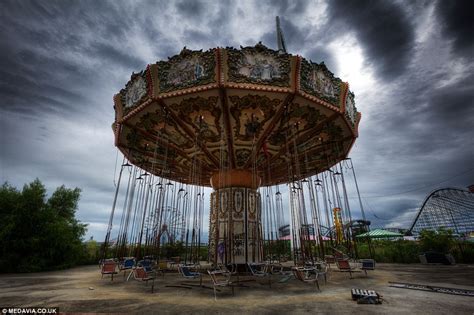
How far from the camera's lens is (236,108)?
9.49 metres

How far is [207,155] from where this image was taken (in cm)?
1359

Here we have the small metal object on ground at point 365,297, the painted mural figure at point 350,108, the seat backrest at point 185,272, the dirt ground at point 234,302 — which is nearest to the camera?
the dirt ground at point 234,302

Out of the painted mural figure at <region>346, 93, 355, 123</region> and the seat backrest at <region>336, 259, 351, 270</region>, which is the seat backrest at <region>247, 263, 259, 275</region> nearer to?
the seat backrest at <region>336, 259, 351, 270</region>

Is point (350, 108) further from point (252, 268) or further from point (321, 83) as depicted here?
point (252, 268)

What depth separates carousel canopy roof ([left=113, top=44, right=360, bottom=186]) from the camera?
27.2 ft

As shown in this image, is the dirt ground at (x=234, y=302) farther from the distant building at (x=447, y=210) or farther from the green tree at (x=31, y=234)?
the distant building at (x=447, y=210)

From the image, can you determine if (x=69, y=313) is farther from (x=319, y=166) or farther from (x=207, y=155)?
(x=319, y=166)

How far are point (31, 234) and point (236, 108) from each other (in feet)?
45.9

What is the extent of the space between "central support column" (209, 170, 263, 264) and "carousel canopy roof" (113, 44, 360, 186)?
125cm

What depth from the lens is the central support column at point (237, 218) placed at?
42.5 feet

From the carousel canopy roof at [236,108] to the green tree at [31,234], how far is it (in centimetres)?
603

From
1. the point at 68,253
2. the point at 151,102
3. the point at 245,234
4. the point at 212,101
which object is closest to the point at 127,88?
the point at 151,102

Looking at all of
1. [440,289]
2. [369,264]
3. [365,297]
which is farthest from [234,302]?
[369,264]

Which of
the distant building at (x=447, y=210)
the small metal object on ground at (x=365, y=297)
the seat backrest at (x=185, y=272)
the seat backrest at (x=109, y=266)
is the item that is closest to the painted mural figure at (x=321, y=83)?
the small metal object on ground at (x=365, y=297)
